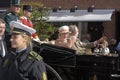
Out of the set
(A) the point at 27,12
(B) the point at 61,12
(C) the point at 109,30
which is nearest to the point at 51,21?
(B) the point at 61,12

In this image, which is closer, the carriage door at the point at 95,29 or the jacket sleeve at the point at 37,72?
the jacket sleeve at the point at 37,72

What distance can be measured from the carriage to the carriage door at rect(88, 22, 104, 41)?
50.2 feet

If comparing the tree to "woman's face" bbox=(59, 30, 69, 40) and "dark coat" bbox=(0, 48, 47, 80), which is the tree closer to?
"woman's face" bbox=(59, 30, 69, 40)

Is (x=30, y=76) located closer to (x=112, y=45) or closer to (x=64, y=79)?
(x=64, y=79)

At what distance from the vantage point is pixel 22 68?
148 inches

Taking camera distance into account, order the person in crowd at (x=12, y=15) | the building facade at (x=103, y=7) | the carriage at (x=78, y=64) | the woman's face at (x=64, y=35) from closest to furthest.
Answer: the carriage at (x=78, y=64)
the woman's face at (x=64, y=35)
the person in crowd at (x=12, y=15)
the building facade at (x=103, y=7)

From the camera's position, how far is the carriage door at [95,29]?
21719 millimetres

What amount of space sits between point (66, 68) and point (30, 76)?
2.68m

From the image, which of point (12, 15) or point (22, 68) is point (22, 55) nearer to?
point (22, 68)

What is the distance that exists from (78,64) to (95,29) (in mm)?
15480

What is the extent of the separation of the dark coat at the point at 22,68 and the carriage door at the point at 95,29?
17.9 meters

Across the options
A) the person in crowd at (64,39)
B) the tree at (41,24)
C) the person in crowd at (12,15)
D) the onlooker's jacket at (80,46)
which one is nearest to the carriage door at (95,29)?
the tree at (41,24)

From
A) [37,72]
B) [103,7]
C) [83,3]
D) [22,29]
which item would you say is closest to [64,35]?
[22,29]

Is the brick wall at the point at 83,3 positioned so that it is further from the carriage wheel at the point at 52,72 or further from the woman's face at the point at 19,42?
the woman's face at the point at 19,42
